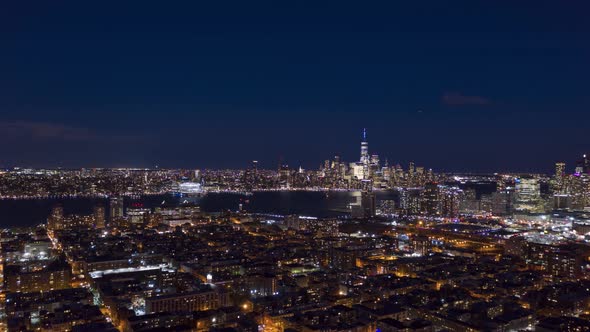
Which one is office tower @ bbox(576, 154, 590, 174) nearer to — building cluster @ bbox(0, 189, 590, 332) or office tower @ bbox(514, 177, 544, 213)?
office tower @ bbox(514, 177, 544, 213)

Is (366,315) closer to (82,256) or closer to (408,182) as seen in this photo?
(82,256)

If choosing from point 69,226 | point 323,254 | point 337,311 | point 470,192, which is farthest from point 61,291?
point 470,192

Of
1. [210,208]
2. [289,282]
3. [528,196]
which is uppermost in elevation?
[528,196]

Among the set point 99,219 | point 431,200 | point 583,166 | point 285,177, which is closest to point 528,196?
point 431,200

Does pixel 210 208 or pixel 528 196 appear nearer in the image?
pixel 528 196

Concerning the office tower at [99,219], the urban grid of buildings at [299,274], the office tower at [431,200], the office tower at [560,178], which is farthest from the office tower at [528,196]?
the office tower at [99,219]

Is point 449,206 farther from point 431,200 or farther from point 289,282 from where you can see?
point 289,282

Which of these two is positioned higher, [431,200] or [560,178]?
[560,178]

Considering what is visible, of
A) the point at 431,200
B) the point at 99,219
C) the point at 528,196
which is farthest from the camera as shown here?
the point at 528,196

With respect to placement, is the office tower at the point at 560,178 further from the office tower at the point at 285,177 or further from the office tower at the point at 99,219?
the office tower at the point at 99,219
